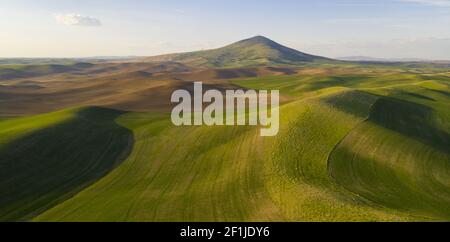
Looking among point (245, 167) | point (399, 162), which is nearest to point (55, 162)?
point (245, 167)

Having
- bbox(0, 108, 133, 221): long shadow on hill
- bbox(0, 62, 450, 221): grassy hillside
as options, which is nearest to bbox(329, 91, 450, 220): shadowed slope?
bbox(0, 62, 450, 221): grassy hillside

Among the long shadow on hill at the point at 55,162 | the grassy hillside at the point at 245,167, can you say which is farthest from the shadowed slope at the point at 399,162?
the long shadow on hill at the point at 55,162

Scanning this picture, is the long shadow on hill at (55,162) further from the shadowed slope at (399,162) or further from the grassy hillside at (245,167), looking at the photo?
the shadowed slope at (399,162)

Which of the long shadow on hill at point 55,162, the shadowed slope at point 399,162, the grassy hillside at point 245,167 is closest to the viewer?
the grassy hillside at point 245,167

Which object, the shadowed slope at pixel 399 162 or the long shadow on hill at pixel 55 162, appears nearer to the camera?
the long shadow on hill at pixel 55 162

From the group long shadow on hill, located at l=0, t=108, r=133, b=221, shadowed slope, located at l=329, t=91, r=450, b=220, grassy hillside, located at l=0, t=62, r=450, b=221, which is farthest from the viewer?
shadowed slope, located at l=329, t=91, r=450, b=220

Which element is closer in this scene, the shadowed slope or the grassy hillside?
the grassy hillside

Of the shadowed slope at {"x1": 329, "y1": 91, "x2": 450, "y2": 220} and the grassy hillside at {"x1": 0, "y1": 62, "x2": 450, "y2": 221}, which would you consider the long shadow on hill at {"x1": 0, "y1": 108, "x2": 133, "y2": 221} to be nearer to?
the grassy hillside at {"x1": 0, "y1": 62, "x2": 450, "y2": 221}

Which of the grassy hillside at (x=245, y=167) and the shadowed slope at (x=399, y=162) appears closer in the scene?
the grassy hillside at (x=245, y=167)

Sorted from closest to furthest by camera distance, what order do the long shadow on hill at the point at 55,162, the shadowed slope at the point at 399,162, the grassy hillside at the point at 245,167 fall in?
the grassy hillside at the point at 245,167 < the long shadow on hill at the point at 55,162 < the shadowed slope at the point at 399,162
